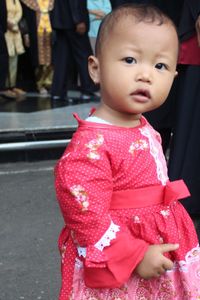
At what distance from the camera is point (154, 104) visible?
1636 mm

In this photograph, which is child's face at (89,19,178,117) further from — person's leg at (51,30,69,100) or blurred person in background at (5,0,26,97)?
blurred person in background at (5,0,26,97)

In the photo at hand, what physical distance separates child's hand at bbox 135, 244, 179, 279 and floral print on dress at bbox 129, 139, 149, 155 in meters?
0.26

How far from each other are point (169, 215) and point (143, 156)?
0.18m

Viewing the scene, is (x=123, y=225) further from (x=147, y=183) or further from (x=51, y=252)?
(x=51, y=252)

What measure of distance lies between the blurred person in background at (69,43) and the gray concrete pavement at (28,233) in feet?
8.09

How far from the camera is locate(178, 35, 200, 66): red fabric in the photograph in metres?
2.75

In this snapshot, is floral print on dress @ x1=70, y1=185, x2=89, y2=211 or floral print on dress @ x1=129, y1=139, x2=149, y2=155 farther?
floral print on dress @ x1=129, y1=139, x2=149, y2=155

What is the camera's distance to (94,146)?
1582 millimetres

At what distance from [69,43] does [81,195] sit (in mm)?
6084

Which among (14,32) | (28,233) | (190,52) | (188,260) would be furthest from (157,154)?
(14,32)

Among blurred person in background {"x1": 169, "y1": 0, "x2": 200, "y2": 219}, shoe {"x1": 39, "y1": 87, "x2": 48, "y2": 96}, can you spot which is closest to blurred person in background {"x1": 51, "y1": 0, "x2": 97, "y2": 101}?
shoe {"x1": 39, "y1": 87, "x2": 48, "y2": 96}

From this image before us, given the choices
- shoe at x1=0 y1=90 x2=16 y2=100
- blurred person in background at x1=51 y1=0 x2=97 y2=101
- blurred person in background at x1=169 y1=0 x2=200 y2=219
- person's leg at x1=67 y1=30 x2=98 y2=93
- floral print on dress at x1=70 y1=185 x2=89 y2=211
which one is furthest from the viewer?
shoe at x1=0 y1=90 x2=16 y2=100

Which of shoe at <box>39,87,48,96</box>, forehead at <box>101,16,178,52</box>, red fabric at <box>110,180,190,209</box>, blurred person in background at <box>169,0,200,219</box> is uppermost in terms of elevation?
forehead at <box>101,16,178,52</box>

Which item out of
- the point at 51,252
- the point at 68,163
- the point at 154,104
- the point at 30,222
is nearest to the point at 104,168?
the point at 68,163
